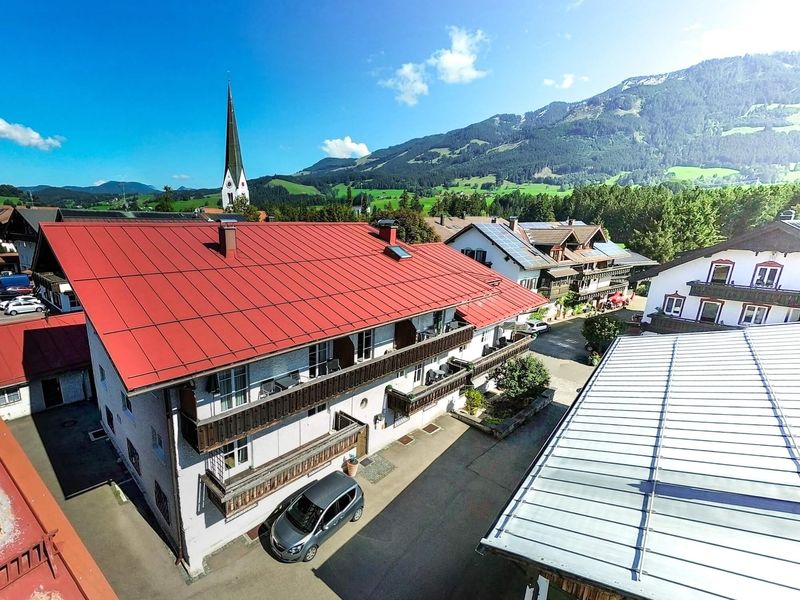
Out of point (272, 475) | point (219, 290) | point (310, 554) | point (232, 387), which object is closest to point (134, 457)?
point (232, 387)

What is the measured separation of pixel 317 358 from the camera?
1434 centimetres

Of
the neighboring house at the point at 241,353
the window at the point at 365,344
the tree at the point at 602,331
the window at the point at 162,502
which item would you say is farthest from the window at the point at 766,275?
the window at the point at 162,502

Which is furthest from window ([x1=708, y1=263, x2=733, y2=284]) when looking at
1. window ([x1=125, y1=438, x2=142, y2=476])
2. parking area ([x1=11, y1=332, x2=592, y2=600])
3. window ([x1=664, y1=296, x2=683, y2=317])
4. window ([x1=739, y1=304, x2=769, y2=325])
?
window ([x1=125, y1=438, x2=142, y2=476])

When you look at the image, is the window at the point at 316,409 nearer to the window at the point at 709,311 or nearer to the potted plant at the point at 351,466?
the potted plant at the point at 351,466

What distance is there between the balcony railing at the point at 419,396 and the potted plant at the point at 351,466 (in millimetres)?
2869

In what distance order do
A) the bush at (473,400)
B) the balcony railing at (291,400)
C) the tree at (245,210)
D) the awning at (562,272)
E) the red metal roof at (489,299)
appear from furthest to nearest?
1. the tree at (245,210)
2. the awning at (562,272)
3. the bush at (473,400)
4. the red metal roof at (489,299)
5. the balcony railing at (291,400)

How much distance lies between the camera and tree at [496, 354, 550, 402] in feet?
69.7

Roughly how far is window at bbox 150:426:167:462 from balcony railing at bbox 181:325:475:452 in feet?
6.52

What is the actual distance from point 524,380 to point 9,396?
2696 centimetres

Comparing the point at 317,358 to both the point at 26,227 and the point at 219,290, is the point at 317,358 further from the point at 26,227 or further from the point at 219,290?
the point at 26,227

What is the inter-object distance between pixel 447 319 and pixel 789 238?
2753 cm

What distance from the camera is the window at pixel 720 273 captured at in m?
30.7

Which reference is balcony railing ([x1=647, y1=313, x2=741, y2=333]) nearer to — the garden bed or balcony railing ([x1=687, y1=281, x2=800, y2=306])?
balcony railing ([x1=687, y1=281, x2=800, y2=306])

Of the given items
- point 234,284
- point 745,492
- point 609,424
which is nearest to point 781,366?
point 609,424
